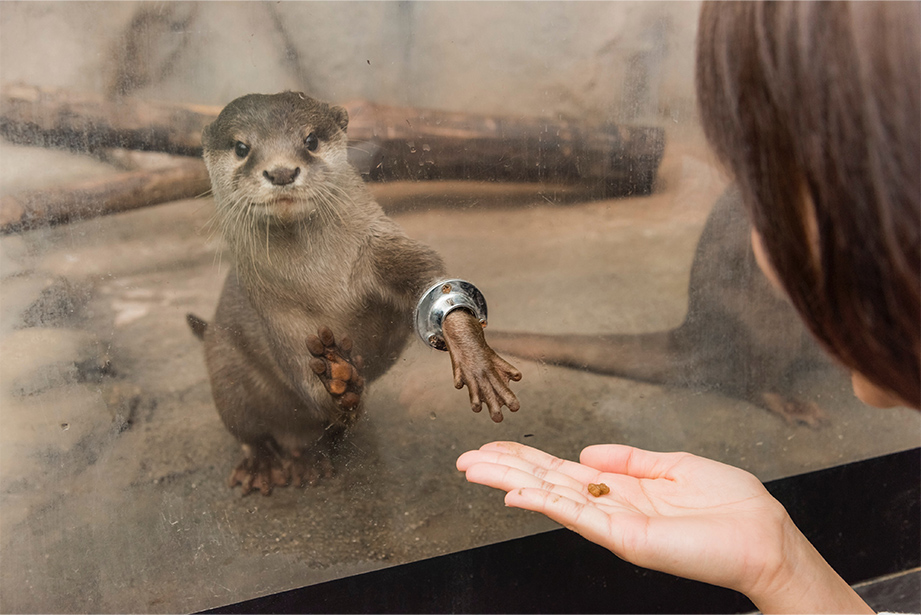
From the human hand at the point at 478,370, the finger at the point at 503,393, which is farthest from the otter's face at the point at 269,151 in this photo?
the finger at the point at 503,393

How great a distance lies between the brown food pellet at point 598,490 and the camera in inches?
44.2

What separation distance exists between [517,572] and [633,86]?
1241 millimetres

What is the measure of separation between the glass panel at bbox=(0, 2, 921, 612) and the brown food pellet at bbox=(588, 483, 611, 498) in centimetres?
43

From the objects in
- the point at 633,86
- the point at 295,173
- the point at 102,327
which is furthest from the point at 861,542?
the point at 102,327

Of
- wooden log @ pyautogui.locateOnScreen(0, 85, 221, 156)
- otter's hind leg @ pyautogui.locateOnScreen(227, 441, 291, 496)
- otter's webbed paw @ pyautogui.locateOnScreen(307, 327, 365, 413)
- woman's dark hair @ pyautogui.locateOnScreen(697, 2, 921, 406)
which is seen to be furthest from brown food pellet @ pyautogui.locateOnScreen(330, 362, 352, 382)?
woman's dark hair @ pyautogui.locateOnScreen(697, 2, 921, 406)

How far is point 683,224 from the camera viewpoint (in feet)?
5.39

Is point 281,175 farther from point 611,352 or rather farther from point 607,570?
point 607,570

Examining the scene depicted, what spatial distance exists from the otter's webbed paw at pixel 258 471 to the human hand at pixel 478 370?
0.49 m

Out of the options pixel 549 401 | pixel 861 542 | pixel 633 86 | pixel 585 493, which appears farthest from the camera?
pixel 861 542

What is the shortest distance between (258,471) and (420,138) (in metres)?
0.78

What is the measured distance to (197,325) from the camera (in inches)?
48.5

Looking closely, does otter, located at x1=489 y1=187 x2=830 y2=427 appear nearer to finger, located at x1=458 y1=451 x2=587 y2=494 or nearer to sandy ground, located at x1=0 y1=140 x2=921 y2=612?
sandy ground, located at x1=0 y1=140 x2=921 y2=612

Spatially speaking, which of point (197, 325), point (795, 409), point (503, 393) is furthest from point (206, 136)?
point (795, 409)

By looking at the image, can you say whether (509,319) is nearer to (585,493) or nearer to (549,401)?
(549,401)
